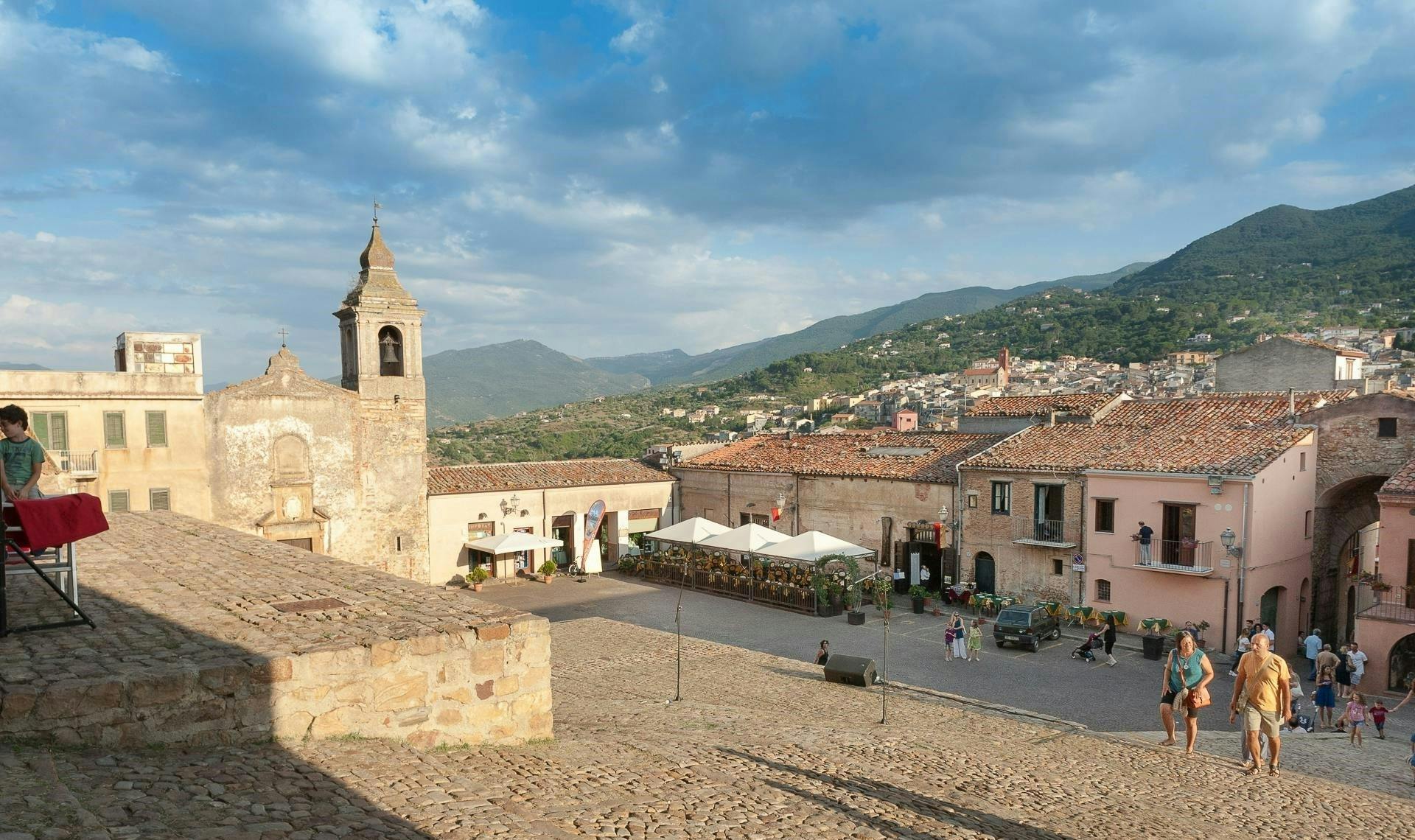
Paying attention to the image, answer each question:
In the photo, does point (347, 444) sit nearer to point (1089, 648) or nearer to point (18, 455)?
point (18, 455)

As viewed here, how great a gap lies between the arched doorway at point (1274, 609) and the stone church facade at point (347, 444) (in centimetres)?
2543

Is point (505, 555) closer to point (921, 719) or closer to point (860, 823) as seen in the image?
point (921, 719)

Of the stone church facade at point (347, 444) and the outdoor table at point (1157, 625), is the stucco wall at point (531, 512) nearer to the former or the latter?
the stone church facade at point (347, 444)

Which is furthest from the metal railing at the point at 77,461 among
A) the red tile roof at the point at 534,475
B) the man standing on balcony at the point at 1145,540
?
the man standing on balcony at the point at 1145,540

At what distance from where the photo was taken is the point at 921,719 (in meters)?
14.1

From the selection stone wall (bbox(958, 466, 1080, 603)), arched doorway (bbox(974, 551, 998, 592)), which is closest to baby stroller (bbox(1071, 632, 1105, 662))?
stone wall (bbox(958, 466, 1080, 603))

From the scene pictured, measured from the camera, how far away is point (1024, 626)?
2158 cm

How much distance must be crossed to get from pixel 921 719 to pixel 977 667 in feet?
21.8

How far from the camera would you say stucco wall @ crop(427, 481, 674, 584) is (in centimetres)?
3158

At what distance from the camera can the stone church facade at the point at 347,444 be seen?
89.5 feet

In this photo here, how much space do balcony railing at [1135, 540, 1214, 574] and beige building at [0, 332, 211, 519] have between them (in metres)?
27.0

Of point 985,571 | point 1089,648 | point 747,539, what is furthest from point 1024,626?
point 747,539

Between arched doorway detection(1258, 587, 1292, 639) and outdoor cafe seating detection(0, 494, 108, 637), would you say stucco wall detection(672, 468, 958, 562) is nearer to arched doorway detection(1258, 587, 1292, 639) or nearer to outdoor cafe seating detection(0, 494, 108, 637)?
arched doorway detection(1258, 587, 1292, 639)

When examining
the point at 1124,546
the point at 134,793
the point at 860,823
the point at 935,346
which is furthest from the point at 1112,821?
the point at 935,346
